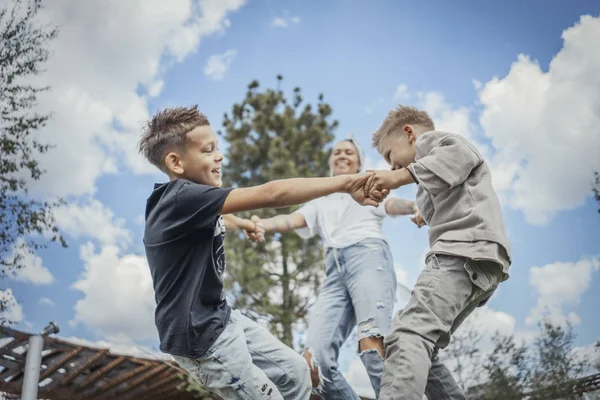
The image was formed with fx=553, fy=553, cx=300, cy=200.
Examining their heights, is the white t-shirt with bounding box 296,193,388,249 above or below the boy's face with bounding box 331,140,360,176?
below

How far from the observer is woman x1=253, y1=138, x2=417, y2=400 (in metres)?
2.81

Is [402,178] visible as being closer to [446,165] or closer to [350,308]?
[446,165]

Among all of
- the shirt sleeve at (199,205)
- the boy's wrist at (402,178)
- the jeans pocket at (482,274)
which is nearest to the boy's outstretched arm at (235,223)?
the shirt sleeve at (199,205)

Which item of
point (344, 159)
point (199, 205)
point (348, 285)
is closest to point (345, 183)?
point (199, 205)

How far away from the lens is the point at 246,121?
10.7 m

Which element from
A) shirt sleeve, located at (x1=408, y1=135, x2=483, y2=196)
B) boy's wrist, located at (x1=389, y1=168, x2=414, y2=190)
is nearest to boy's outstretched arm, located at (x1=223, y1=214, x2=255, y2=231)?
boy's wrist, located at (x1=389, y1=168, x2=414, y2=190)

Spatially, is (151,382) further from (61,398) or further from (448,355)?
(448,355)

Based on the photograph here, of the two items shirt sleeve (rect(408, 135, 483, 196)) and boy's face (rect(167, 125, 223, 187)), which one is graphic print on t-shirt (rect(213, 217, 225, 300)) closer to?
boy's face (rect(167, 125, 223, 187))

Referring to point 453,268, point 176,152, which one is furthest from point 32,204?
point 453,268

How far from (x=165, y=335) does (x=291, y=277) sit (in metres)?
6.92

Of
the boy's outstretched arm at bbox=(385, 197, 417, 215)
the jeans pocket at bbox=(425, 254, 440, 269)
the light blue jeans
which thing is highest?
the boy's outstretched arm at bbox=(385, 197, 417, 215)

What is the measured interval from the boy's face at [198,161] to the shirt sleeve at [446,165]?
0.77m

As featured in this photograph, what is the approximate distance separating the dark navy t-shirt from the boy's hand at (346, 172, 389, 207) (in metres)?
0.51

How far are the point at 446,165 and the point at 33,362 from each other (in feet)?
13.8
